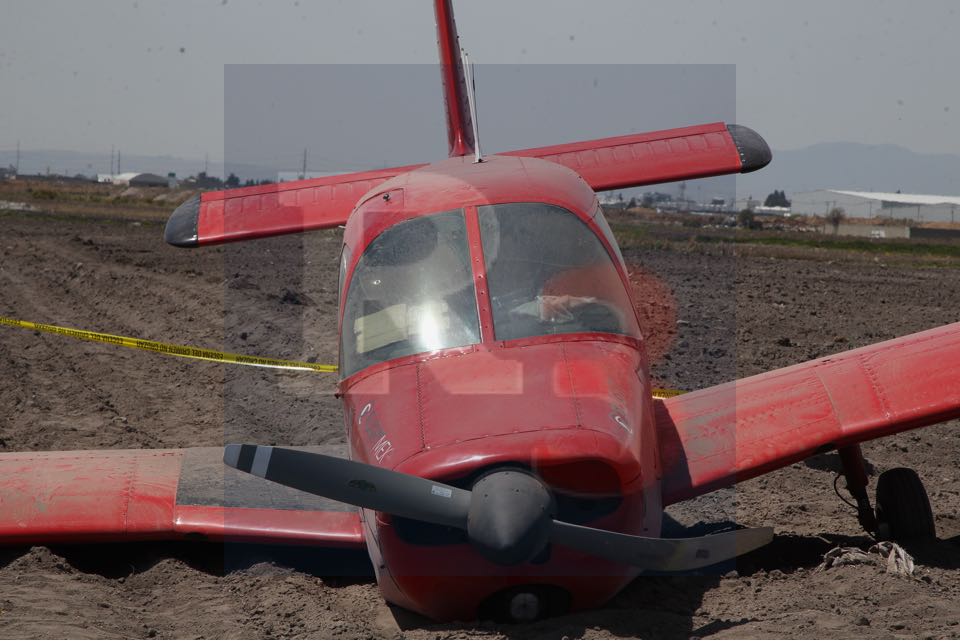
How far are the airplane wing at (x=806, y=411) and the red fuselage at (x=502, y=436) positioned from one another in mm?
740

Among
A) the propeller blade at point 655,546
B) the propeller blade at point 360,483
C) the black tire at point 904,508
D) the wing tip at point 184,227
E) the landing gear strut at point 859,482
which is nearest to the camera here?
the propeller blade at point 360,483

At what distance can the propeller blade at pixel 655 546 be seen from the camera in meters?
4.73

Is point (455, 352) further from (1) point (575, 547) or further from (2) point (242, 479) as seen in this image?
(2) point (242, 479)

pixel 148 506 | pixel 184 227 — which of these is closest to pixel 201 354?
pixel 184 227

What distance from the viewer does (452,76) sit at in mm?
10977

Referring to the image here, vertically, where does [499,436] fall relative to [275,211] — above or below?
below

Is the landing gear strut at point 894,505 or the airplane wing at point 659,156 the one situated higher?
the airplane wing at point 659,156

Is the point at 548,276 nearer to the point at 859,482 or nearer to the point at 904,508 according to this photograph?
the point at 859,482

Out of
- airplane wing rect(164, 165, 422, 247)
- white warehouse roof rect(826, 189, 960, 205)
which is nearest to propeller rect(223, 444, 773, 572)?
airplane wing rect(164, 165, 422, 247)

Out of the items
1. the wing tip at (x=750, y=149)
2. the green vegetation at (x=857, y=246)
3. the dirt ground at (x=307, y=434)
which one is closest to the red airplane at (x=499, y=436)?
the dirt ground at (x=307, y=434)

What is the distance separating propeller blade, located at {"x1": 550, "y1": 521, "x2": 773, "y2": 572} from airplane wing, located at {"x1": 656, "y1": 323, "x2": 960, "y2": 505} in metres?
0.79

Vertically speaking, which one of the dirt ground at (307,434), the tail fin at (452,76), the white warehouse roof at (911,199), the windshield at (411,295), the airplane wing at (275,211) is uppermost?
the white warehouse roof at (911,199)

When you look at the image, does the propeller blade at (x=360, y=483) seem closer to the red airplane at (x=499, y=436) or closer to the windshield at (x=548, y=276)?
A: the red airplane at (x=499, y=436)

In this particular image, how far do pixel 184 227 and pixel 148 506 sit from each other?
163 inches
